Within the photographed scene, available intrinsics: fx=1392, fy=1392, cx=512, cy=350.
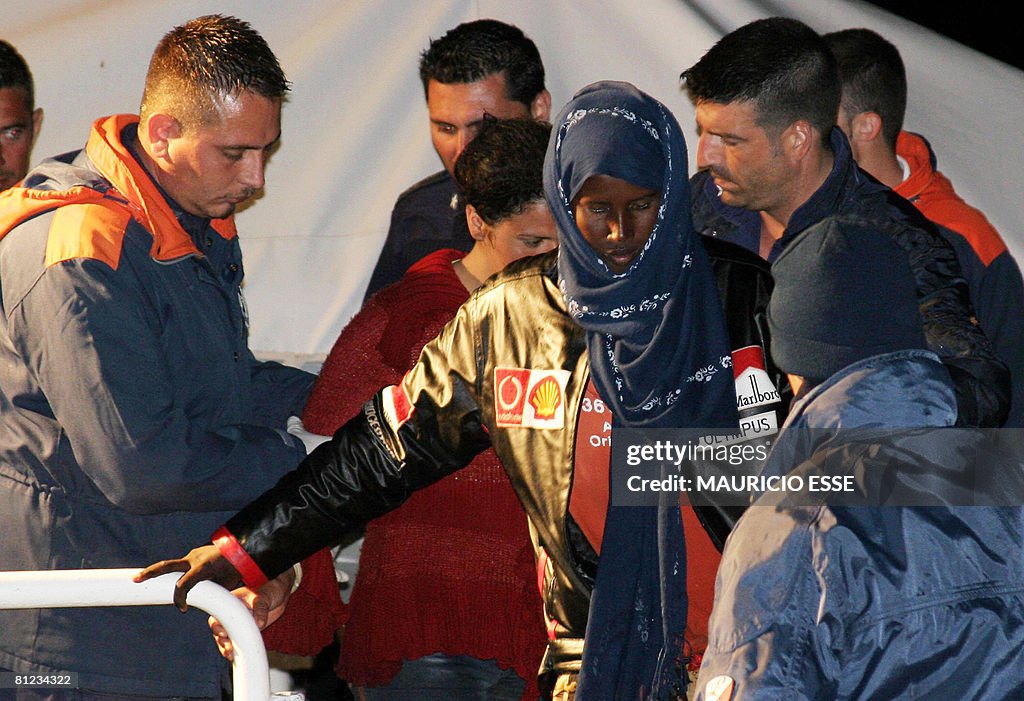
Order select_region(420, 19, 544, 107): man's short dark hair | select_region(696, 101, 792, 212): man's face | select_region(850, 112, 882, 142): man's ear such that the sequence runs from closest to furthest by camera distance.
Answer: select_region(696, 101, 792, 212): man's face → select_region(850, 112, 882, 142): man's ear → select_region(420, 19, 544, 107): man's short dark hair

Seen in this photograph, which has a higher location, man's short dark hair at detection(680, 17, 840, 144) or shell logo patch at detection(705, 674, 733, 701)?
man's short dark hair at detection(680, 17, 840, 144)

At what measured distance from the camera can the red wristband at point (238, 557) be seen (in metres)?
2.30

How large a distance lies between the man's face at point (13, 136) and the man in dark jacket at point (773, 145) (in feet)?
5.29

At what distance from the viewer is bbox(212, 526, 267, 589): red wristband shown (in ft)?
7.55

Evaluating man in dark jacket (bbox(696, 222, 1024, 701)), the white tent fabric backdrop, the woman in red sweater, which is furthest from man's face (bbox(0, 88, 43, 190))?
man in dark jacket (bbox(696, 222, 1024, 701))

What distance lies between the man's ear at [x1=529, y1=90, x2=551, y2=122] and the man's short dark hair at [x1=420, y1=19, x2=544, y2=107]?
0.02 m

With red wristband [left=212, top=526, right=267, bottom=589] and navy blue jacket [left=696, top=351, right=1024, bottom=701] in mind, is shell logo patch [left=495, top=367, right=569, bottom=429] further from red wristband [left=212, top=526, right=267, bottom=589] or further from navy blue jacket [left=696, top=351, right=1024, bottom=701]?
navy blue jacket [left=696, top=351, right=1024, bottom=701]

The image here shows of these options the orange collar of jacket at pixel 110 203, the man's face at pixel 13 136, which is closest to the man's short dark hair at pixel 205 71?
the orange collar of jacket at pixel 110 203

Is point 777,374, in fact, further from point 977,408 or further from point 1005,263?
point 1005,263

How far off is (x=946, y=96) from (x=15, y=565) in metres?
2.37

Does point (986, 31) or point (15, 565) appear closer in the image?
point (15, 565)

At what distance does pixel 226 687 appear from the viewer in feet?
8.70

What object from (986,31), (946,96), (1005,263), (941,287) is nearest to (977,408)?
(941,287)

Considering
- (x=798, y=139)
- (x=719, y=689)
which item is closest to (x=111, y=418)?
(x=719, y=689)
